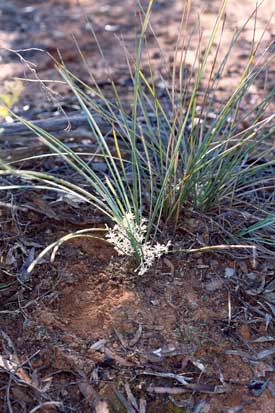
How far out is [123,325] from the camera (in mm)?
2088

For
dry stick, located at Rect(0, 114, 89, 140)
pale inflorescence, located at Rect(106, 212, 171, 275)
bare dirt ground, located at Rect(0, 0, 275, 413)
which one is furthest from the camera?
dry stick, located at Rect(0, 114, 89, 140)

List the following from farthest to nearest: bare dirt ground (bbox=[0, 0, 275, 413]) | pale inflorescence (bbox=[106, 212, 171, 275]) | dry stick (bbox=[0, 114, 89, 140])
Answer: dry stick (bbox=[0, 114, 89, 140])
pale inflorescence (bbox=[106, 212, 171, 275])
bare dirt ground (bbox=[0, 0, 275, 413])

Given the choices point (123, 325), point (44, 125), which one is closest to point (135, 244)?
point (123, 325)

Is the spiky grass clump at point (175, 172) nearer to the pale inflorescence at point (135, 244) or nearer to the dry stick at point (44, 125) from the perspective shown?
the pale inflorescence at point (135, 244)

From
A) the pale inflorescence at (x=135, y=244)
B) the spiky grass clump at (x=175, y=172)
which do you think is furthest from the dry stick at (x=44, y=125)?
the pale inflorescence at (x=135, y=244)

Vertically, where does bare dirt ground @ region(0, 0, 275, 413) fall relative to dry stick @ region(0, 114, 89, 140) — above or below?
below

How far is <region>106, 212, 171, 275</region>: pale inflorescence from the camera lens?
2.09 m

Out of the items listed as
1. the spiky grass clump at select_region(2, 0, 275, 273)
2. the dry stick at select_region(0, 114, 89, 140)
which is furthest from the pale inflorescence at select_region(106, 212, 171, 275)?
the dry stick at select_region(0, 114, 89, 140)

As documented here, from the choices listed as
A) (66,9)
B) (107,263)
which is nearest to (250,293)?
(107,263)

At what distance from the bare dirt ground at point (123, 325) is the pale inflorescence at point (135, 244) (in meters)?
0.08

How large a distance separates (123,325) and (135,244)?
28cm

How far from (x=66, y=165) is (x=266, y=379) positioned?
1262 millimetres

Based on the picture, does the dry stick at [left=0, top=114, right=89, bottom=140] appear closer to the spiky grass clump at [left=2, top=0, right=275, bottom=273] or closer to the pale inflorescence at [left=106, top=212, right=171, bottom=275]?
the spiky grass clump at [left=2, top=0, right=275, bottom=273]

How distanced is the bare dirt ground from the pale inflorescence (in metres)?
0.08
